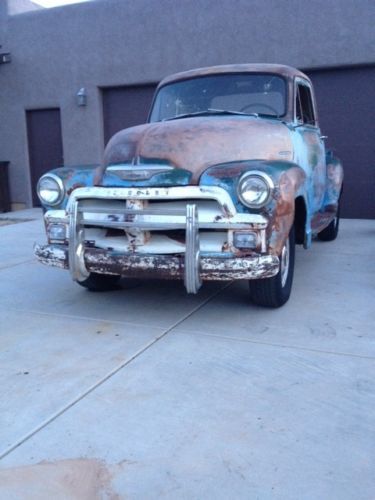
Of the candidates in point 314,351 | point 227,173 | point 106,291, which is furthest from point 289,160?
point 106,291

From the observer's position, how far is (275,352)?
3381mm

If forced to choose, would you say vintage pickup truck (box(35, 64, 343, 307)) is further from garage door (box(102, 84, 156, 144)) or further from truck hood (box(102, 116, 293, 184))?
garage door (box(102, 84, 156, 144))

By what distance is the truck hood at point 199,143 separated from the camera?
3.83 metres

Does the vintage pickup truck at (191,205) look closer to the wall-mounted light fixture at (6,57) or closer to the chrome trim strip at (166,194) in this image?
the chrome trim strip at (166,194)

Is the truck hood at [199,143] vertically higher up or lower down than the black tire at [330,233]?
higher up

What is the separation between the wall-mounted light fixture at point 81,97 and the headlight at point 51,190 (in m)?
6.87

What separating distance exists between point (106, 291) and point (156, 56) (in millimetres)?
6476

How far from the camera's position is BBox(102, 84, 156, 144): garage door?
10.4m

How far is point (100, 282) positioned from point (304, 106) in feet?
9.20

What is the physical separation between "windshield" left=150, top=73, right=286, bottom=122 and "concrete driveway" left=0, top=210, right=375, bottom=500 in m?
1.72

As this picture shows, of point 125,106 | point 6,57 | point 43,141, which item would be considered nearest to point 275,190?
point 125,106

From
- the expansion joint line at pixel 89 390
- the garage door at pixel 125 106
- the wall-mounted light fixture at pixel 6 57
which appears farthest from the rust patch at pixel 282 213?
the wall-mounted light fixture at pixel 6 57

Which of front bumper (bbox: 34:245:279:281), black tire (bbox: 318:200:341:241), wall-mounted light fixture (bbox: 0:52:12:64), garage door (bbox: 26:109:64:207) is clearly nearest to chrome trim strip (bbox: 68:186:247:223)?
front bumper (bbox: 34:245:279:281)

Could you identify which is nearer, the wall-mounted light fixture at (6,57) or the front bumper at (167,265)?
the front bumper at (167,265)
